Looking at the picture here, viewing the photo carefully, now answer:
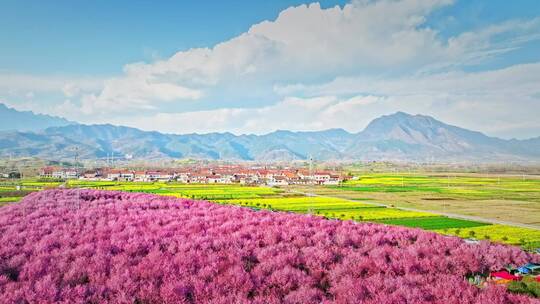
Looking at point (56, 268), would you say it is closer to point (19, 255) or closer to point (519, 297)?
point (19, 255)

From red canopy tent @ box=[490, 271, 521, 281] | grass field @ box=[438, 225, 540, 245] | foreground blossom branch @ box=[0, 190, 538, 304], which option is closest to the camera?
foreground blossom branch @ box=[0, 190, 538, 304]

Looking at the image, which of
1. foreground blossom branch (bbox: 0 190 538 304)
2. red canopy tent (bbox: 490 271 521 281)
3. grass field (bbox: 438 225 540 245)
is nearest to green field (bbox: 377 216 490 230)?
grass field (bbox: 438 225 540 245)

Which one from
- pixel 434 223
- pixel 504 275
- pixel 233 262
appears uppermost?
pixel 233 262

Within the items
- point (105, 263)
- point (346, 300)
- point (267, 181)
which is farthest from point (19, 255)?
point (267, 181)

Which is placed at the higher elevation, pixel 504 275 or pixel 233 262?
pixel 233 262

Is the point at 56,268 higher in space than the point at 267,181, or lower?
higher

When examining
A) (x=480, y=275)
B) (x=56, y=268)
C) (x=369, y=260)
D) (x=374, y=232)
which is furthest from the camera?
(x=374, y=232)

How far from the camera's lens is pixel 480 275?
29.6 feet

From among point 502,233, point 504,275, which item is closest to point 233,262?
point 504,275

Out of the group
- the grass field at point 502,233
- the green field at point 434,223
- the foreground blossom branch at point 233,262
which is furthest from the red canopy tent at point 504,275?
the green field at point 434,223

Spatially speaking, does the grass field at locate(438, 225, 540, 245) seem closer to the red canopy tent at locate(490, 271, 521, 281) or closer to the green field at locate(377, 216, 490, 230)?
the green field at locate(377, 216, 490, 230)

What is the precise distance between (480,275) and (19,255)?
34.7ft

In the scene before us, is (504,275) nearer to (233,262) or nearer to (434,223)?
(233,262)

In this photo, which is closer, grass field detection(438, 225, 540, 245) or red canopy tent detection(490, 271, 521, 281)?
red canopy tent detection(490, 271, 521, 281)
